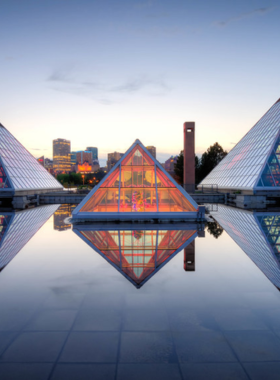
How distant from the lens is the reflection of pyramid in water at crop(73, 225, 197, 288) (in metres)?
10.7

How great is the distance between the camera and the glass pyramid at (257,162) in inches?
1517

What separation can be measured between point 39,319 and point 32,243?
9.28 m

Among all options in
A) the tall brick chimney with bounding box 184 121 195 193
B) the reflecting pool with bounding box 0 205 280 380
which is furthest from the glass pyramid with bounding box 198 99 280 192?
the reflecting pool with bounding box 0 205 280 380

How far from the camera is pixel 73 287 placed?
352 inches

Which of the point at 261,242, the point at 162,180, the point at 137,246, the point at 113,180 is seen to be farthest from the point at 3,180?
the point at 261,242

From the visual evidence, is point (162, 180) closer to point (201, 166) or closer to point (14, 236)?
point (14, 236)

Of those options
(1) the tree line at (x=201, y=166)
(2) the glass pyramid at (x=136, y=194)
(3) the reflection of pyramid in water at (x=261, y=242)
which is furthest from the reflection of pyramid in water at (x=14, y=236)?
(1) the tree line at (x=201, y=166)

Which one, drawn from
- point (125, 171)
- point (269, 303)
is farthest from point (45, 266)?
point (125, 171)

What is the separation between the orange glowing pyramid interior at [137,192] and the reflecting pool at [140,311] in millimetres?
9394

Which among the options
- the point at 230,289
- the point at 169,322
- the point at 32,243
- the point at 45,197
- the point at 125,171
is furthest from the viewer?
the point at 45,197

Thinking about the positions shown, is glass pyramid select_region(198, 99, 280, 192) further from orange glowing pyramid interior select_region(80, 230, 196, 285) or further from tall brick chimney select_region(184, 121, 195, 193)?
orange glowing pyramid interior select_region(80, 230, 196, 285)

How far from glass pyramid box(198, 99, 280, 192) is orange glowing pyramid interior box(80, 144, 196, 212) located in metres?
16.5

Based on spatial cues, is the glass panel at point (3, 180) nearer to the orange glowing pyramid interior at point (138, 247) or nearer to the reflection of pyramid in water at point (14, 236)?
the reflection of pyramid in water at point (14, 236)

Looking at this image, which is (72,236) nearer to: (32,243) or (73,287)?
(32,243)
